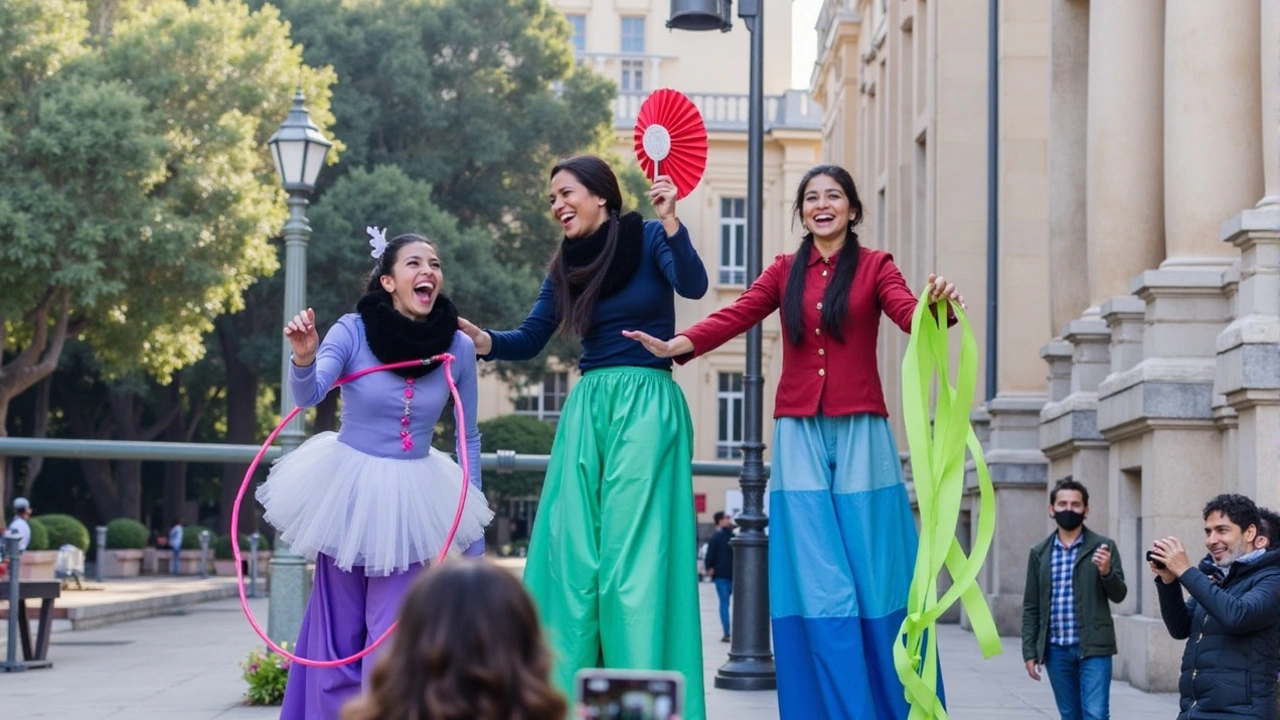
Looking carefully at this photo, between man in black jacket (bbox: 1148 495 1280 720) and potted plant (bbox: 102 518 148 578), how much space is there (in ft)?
133

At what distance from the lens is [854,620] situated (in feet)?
22.6

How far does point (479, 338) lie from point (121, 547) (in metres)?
40.7

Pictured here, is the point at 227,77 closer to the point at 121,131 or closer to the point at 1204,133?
the point at 121,131

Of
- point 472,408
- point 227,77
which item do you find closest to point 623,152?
point 227,77

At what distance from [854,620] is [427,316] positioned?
2.14 m

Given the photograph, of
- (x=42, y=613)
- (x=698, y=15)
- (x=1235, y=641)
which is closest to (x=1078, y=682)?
(x=1235, y=641)

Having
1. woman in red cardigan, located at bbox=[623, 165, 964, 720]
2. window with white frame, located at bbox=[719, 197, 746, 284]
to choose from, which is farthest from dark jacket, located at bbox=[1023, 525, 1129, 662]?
window with white frame, located at bbox=[719, 197, 746, 284]

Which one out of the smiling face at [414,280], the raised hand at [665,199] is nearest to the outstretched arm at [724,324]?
the raised hand at [665,199]

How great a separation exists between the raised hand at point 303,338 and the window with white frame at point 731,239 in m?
63.9

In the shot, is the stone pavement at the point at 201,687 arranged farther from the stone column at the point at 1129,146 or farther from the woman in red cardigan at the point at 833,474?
the woman in red cardigan at the point at 833,474

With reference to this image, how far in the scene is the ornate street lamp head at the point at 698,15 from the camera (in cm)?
1484

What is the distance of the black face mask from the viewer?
1086 cm

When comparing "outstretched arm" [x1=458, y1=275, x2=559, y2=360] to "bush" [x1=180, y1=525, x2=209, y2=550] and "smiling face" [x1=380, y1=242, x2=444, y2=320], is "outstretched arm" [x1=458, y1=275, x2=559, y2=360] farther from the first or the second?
"bush" [x1=180, y1=525, x2=209, y2=550]

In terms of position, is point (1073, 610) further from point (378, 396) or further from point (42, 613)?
point (42, 613)
